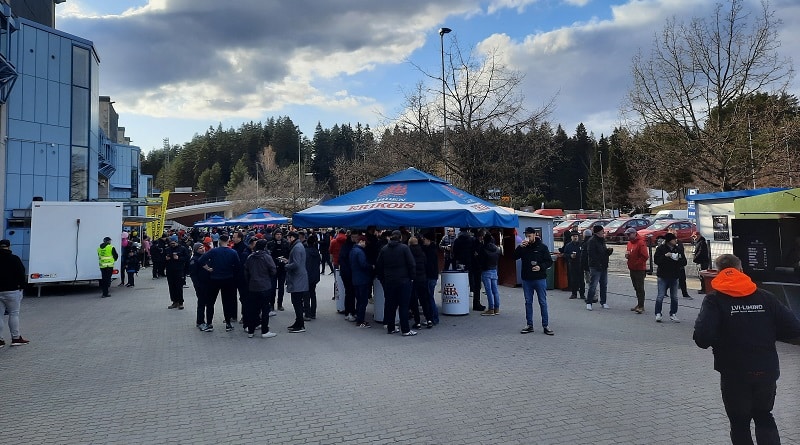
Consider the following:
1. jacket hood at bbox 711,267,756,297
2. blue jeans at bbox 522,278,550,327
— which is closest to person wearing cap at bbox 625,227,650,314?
blue jeans at bbox 522,278,550,327

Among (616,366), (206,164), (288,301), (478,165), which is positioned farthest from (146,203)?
(206,164)

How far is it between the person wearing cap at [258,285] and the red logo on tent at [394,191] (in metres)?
2.84

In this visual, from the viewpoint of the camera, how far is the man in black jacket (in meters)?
3.72

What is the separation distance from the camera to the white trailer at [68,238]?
15094 millimetres

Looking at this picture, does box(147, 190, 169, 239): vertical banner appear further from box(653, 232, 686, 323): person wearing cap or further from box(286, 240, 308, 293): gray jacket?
box(653, 232, 686, 323): person wearing cap

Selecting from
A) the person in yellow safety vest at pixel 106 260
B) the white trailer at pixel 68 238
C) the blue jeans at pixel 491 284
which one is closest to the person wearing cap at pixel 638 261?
the blue jeans at pixel 491 284

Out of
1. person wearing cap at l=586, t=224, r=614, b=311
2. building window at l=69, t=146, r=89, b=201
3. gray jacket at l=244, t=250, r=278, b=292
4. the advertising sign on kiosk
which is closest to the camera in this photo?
gray jacket at l=244, t=250, r=278, b=292

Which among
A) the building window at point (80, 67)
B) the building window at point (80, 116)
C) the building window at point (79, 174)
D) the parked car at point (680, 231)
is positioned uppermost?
the building window at point (80, 67)

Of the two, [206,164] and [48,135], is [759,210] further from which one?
[206,164]

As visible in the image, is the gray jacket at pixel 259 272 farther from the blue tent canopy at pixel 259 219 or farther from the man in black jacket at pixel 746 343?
the blue tent canopy at pixel 259 219

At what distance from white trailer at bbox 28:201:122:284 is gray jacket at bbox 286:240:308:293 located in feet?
31.2

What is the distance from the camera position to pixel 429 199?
10.4 m

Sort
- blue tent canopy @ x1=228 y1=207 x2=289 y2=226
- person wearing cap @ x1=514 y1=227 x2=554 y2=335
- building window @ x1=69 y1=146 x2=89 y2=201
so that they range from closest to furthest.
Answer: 1. person wearing cap @ x1=514 y1=227 x2=554 y2=335
2. building window @ x1=69 y1=146 x2=89 y2=201
3. blue tent canopy @ x1=228 y1=207 x2=289 y2=226

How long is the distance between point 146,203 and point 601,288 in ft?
71.7
